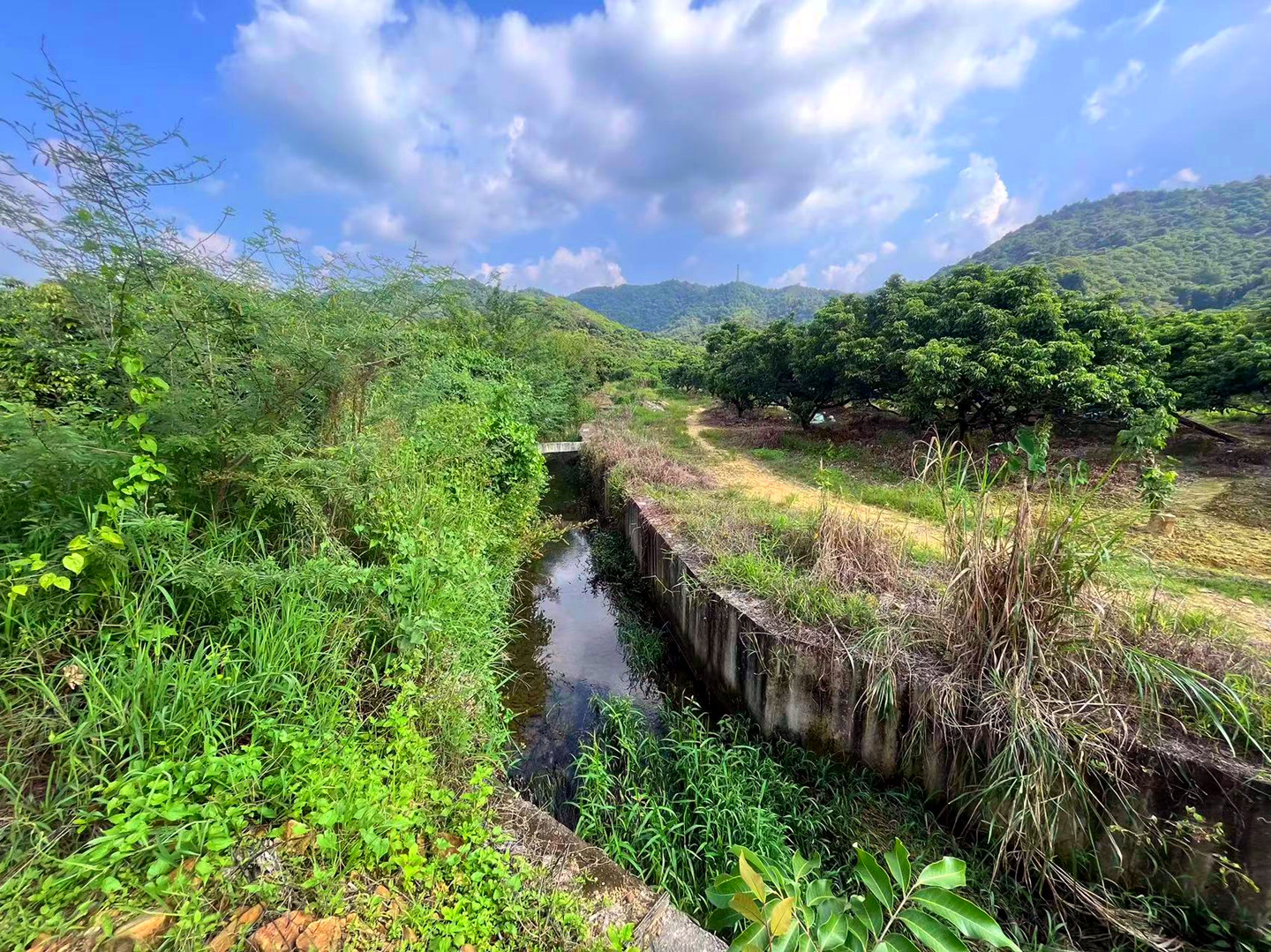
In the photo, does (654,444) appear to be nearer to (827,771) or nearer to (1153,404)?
(827,771)

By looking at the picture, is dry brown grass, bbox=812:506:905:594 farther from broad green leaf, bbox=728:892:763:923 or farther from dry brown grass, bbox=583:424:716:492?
dry brown grass, bbox=583:424:716:492

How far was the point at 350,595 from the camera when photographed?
341 centimetres

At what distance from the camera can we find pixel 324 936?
1.87 m

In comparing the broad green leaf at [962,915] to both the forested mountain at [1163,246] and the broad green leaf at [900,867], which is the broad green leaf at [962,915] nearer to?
the broad green leaf at [900,867]

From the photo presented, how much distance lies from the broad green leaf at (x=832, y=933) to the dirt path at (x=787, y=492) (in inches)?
163

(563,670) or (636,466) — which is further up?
(636,466)

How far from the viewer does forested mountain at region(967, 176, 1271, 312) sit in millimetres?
27109

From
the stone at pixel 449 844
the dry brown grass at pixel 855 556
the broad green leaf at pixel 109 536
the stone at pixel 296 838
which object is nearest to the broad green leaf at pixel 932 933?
the stone at pixel 449 844

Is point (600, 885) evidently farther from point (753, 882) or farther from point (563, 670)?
point (563, 670)

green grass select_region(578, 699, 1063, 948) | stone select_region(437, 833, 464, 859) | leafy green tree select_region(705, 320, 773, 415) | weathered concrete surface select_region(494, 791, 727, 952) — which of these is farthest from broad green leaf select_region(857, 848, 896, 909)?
leafy green tree select_region(705, 320, 773, 415)

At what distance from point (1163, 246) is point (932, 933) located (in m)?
59.9

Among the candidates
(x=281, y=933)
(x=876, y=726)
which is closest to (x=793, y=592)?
(x=876, y=726)

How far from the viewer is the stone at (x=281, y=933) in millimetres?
1811

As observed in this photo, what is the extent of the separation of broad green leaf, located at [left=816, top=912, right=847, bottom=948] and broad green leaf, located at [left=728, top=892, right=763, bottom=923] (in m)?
0.23
